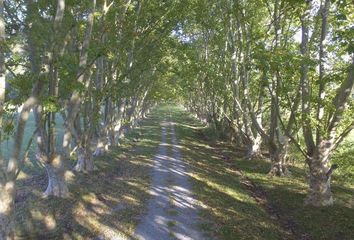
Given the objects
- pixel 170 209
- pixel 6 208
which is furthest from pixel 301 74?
pixel 6 208

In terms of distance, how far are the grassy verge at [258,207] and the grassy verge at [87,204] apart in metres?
3.34

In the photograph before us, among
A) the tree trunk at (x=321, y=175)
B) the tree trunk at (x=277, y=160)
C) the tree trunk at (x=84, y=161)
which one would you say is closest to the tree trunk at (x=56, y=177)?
the tree trunk at (x=84, y=161)

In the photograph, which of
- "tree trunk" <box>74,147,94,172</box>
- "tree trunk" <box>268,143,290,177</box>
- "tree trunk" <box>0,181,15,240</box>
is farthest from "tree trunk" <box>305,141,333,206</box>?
"tree trunk" <box>74,147,94,172</box>

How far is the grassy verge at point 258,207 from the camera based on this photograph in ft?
50.5

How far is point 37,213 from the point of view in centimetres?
1619

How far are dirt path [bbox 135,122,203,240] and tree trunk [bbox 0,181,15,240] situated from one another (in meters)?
4.72

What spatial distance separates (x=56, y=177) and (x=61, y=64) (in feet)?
23.4

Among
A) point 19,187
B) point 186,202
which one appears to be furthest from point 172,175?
point 19,187

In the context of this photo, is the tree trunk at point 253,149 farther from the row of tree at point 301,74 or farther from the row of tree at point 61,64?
the row of tree at point 61,64

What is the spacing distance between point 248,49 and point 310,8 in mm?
7508

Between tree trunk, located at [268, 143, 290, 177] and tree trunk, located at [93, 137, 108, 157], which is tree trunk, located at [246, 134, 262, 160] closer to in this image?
tree trunk, located at [268, 143, 290, 177]

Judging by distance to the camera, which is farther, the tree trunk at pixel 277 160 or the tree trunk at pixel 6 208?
the tree trunk at pixel 277 160

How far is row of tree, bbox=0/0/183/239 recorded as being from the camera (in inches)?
472

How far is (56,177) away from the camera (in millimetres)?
18578
